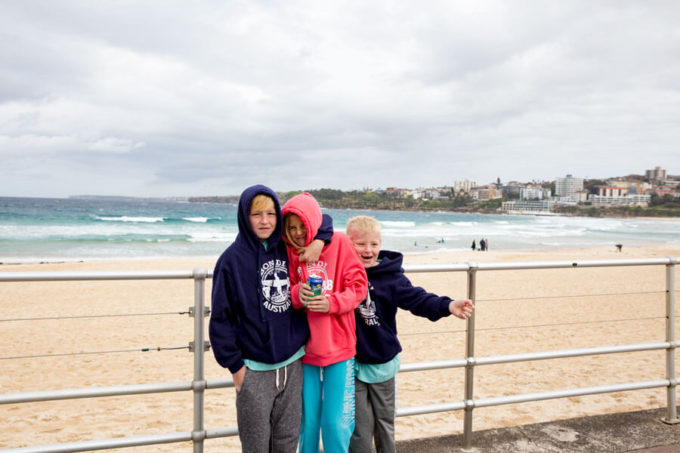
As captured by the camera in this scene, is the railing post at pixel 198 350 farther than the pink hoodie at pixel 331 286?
Yes

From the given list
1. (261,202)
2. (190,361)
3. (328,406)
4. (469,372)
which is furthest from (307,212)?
(190,361)

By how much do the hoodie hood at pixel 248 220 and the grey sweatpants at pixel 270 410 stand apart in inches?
21.2

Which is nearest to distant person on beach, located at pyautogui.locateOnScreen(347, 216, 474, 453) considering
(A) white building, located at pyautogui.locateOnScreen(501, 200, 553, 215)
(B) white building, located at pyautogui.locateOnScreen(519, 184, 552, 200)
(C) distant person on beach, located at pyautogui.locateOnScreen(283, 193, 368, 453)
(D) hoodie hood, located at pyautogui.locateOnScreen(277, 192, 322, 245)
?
(C) distant person on beach, located at pyautogui.locateOnScreen(283, 193, 368, 453)

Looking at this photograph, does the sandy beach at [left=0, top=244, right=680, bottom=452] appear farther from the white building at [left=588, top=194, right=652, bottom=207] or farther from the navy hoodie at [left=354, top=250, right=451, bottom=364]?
the white building at [left=588, top=194, right=652, bottom=207]

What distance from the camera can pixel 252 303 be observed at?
190 centimetres

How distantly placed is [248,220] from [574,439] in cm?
245

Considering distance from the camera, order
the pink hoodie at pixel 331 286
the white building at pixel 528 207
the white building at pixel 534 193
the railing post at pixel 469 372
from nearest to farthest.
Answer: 1. the pink hoodie at pixel 331 286
2. the railing post at pixel 469 372
3. the white building at pixel 528 207
4. the white building at pixel 534 193

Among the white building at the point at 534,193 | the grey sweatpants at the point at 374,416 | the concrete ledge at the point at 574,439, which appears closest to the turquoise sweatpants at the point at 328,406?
the grey sweatpants at the point at 374,416

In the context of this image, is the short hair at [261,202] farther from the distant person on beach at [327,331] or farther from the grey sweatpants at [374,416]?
the grey sweatpants at [374,416]

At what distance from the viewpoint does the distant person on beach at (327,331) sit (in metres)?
1.95

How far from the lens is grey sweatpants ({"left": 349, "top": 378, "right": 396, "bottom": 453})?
2127 mm

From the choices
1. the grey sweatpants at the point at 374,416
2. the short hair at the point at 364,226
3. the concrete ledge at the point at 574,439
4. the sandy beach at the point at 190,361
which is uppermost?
the short hair at the point at 364,226

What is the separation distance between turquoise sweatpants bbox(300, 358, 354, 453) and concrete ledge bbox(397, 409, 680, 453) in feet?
2.70

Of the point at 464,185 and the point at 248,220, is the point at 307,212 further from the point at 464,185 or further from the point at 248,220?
the point at 464,185
